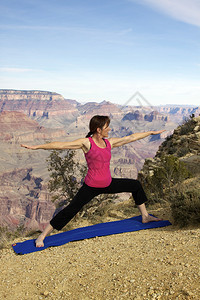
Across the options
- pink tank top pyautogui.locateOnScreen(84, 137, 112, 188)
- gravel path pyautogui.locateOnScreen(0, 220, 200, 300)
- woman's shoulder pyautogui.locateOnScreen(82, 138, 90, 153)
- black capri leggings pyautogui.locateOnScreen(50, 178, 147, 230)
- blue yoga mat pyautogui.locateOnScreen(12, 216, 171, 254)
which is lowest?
blue yoga mat pyautogui.locateOnScreen(12, 216, 171, 254)

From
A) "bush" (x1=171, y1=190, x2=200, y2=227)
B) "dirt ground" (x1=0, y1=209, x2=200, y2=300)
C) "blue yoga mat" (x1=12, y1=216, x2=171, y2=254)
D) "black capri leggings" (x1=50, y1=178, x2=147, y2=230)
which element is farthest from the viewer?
"bush" (x1=171, y1=190, x2=200, y2=227)

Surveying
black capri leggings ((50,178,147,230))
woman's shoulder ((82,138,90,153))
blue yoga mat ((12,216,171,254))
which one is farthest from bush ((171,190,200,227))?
woman's shoulder ((82,138,90,153))

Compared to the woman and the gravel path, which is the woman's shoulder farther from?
the gravel path

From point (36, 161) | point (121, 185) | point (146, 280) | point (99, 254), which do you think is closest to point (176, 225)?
point (121, 185)

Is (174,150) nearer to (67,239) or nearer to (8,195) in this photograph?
(67,239)

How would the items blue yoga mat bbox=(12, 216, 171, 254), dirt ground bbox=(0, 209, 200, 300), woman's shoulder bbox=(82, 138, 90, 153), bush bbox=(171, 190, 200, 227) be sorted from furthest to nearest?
bush bbox=(171, 190, 200, 227) → blue yoga mat bbox=(12, 216, 171, 254) → woman's shoulder bbox=(82, 138, 90, 153) → dirt ground bbox=(0, 209, 200, 300)

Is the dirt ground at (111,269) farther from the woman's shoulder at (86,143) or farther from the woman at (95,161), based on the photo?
the woman's shoulder at (86,143)

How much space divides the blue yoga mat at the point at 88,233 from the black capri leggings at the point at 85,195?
68 centimetres

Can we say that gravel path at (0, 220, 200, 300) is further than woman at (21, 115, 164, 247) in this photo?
No

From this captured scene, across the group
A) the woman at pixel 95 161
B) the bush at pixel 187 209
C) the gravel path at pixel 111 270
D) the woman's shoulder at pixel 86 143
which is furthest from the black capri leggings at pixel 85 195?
the bush at pixel 187 209

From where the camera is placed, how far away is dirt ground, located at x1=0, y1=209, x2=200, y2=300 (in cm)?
275

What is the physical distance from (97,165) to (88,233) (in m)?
1.89

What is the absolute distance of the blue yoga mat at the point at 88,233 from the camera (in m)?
4.88

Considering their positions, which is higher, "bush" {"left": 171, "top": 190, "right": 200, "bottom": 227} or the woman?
the woman
